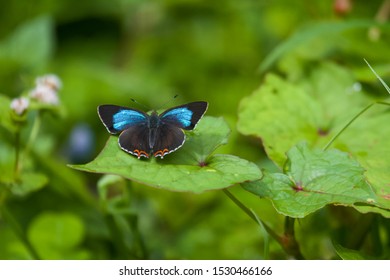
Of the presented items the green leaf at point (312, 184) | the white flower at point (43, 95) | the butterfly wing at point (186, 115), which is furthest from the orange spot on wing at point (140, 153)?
the white flower at point (43, 95)

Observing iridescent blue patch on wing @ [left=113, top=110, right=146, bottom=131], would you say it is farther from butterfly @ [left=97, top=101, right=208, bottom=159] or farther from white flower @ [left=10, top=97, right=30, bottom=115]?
white flower @ [left=10, top=97, right=30, bottom=115]

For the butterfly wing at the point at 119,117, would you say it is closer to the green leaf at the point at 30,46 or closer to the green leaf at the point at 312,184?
the green leaf at the point at 312,184

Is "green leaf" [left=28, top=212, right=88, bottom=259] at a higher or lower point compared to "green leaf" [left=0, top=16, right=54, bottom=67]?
lower

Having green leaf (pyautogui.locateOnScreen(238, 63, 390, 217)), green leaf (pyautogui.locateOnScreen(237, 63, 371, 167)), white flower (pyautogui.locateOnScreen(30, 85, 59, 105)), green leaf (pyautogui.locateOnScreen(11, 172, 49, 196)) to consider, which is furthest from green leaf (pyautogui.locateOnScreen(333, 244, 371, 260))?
white flower (pyautogui.locateOnScreen(30, 85, 59, 105))

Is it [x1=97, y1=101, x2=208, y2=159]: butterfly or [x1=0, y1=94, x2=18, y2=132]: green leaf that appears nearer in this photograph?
[x1=97, y1=101, x2=208, y2=159]: butterfly

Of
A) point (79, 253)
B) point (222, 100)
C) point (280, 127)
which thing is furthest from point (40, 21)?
point (280, 127)

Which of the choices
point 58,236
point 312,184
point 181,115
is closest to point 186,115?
point 181,115
